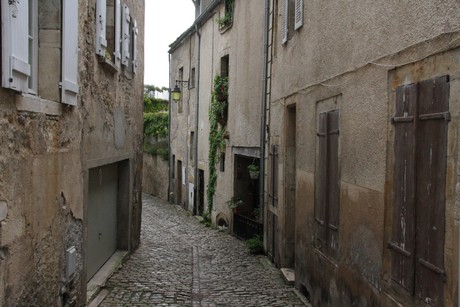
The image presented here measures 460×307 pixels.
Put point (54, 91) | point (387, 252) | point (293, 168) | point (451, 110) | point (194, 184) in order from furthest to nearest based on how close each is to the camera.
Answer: point (194, 184) → point (293, 168) → point (54, 91) → point (387, 252) → point (451, 110)

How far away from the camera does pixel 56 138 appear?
208 inches

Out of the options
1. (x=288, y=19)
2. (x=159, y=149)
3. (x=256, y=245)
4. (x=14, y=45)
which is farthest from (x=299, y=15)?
(x=159, y=149)

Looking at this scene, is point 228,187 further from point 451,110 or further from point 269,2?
point 451,110

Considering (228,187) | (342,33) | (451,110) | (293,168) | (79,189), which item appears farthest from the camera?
(228,187)

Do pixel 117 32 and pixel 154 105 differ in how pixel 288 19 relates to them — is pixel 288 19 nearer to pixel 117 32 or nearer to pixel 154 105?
pixel 117 32

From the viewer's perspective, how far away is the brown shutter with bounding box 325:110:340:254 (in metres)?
6.17

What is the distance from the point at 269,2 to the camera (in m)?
10.6

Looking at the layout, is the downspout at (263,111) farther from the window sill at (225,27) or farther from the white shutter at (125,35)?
the window sill at (225,27)

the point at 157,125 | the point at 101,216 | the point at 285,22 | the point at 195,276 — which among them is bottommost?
the point at 195,276

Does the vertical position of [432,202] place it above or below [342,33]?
below

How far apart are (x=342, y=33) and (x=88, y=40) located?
3.02 m

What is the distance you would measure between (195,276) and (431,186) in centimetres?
614

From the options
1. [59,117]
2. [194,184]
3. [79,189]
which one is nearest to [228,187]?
[194,184]

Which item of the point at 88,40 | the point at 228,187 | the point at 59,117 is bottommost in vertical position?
the point at 228,187
